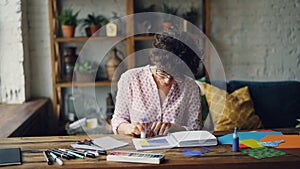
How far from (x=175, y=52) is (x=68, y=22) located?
1.79m

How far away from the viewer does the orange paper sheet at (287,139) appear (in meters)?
1.94

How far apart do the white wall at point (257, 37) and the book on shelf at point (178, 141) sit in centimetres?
195

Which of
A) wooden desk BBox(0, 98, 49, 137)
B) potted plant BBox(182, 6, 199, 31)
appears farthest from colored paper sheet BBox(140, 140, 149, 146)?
potted plant BBox(182, 6, 199, 31)

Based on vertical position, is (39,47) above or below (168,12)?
below

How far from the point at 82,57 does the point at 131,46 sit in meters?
0.49

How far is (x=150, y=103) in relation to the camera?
2.24 meters

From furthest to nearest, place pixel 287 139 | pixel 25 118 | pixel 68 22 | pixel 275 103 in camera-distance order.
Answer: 1. pixel 68 22
2. pixel 275 103
3. pixel 25 118
4. pixel 287 139

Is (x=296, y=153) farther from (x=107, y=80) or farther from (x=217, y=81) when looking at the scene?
(x=107, y=80)

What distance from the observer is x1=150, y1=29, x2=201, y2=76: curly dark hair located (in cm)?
206

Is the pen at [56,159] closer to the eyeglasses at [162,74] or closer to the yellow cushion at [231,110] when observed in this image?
the eyeglasses at [162,74]

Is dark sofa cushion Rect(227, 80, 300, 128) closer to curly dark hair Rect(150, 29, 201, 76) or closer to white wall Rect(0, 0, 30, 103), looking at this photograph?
curly dark hair Rect(150, 29, 201, 76)

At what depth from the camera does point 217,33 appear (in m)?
3.81

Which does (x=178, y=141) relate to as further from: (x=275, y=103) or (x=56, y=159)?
(x=275, y=103)

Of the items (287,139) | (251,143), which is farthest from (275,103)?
(251,143)
